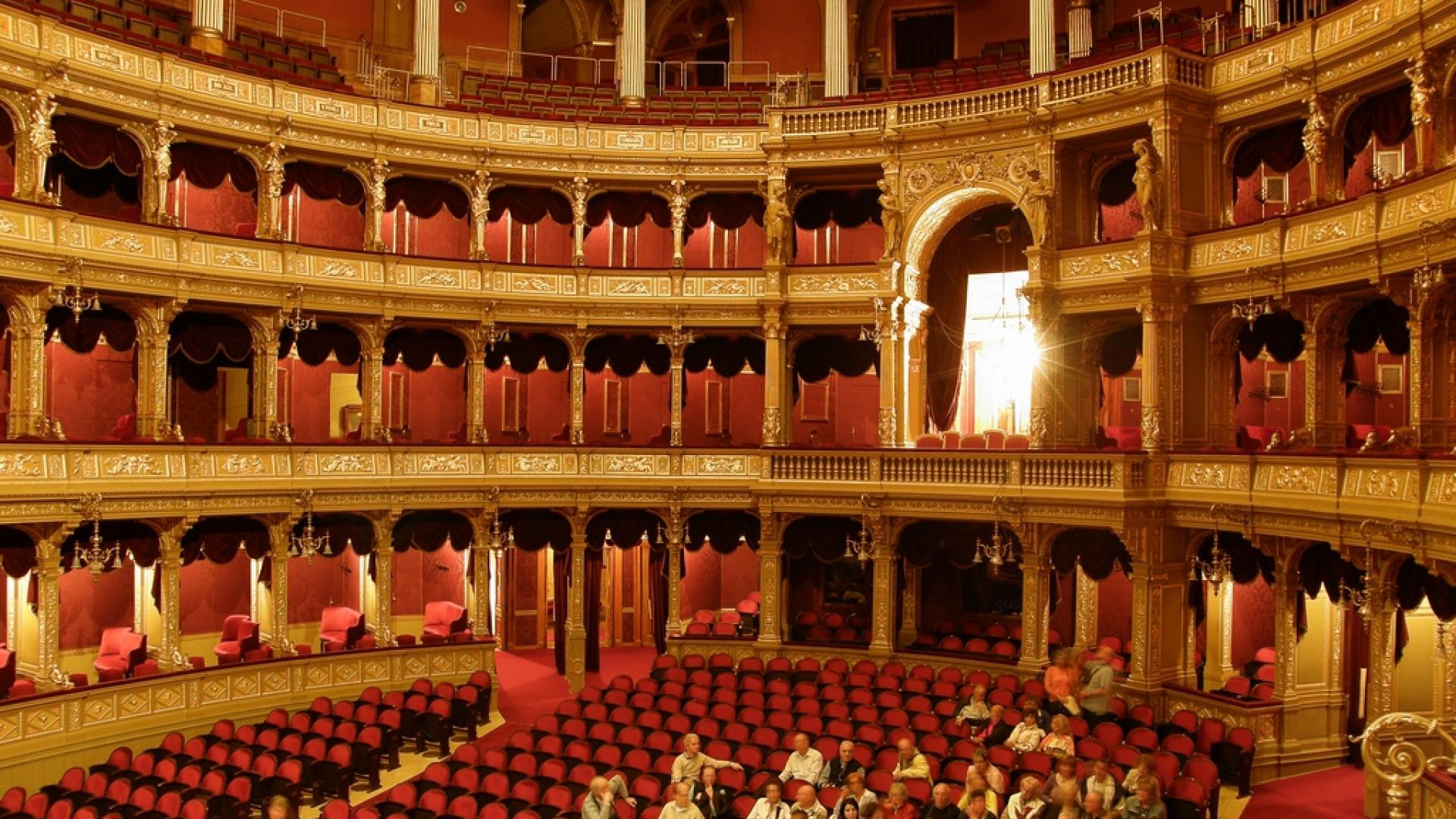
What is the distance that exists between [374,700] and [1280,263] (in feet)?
53.9

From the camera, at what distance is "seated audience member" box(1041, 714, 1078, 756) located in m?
16.0

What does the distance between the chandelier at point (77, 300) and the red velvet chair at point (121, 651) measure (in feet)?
18.6

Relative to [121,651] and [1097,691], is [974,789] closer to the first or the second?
[1097,691]

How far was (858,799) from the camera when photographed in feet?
Result: 44.4

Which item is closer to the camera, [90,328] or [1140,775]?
[1140,775]

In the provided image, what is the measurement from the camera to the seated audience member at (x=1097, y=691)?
18.3 m

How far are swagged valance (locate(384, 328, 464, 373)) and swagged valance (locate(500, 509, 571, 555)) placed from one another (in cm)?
348

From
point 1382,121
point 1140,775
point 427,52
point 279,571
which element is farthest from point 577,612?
point 1382,121

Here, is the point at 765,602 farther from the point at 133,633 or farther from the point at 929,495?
the point at 133,633

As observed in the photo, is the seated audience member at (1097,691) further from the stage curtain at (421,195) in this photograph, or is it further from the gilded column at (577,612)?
the stage curtain at (421,195)

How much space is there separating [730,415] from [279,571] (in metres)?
11.1

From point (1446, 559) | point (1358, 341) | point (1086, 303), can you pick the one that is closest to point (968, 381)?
point (1086, 303)

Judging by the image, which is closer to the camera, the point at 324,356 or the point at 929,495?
the point at 929,495

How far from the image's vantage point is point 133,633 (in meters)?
22.7
